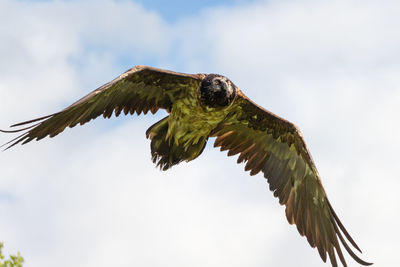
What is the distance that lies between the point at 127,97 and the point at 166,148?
115cm

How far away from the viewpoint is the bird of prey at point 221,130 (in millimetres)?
10572

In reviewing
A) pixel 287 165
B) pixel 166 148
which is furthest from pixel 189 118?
pixel 287 165

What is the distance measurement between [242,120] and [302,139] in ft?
3.62

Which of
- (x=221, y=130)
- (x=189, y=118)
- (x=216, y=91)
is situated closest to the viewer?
(x=216, y=91)

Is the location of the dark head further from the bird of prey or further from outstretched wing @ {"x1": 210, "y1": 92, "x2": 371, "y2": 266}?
outstretched wing @ {"x1": 210, "y1": 92, "x2": 371, "y2": 266}

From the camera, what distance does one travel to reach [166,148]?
11.5 meters

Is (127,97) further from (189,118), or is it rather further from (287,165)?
(287,165)

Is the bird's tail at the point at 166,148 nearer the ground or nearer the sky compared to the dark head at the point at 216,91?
nearer the ground

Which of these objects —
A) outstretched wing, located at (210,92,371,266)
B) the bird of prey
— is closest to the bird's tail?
the bird of prey

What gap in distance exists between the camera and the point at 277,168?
12.5 m

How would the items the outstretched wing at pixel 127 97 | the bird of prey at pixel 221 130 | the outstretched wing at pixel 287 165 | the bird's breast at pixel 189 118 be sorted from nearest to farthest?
1. the outstretched wing at pixel 127 97
2. the bird of prey at pixel 221 130
3. the bird's breast at pixel 189 118
4. the outstretched wing at pixel 287 165

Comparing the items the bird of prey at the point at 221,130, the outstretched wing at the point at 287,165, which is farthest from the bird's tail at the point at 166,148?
the outstretched wing at the point at 287,165

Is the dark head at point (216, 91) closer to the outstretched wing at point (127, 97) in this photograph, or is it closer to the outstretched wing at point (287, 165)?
the outstretched wing at point (127, 97)

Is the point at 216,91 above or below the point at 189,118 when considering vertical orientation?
above
